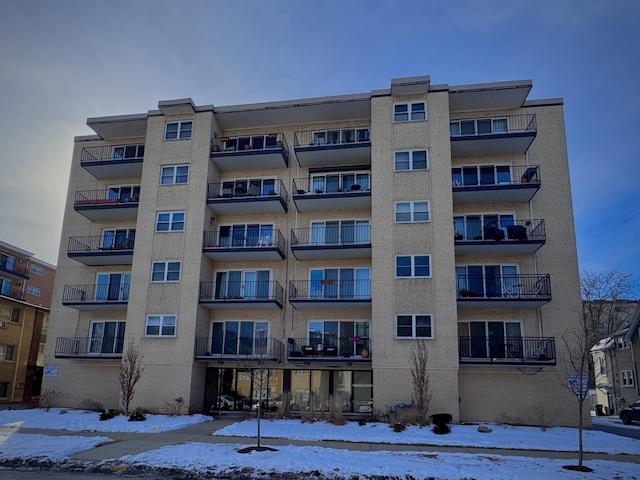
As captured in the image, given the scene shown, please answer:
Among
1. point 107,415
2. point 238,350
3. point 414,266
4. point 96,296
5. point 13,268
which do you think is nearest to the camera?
point 107,415

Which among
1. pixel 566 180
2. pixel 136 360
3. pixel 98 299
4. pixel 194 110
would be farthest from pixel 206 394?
pixel 566 180

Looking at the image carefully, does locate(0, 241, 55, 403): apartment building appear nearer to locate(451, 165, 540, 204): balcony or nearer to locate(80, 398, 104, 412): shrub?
locate(80, 398, 104, 412): shrub

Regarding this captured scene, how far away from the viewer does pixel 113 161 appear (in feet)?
97.3

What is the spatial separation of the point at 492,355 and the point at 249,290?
1287 centimetres

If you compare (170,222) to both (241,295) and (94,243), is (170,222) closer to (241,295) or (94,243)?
(241,295)

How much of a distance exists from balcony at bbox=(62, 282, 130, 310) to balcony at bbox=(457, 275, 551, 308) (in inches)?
709

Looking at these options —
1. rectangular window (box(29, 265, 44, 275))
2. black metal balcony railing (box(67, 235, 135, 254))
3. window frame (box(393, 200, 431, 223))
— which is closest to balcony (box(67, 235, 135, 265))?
black metal balcony railing (box(67, 235, 135, 254))

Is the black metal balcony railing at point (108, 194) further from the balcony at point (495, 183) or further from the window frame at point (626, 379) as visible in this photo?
the window frame at point (626, 379)

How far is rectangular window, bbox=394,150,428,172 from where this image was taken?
2609cm

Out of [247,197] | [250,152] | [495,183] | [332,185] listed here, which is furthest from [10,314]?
[495,183]

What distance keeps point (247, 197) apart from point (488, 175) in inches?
509

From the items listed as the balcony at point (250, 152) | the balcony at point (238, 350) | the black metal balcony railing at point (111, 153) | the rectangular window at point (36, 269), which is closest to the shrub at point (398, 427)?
the balcony at point (238, 350)

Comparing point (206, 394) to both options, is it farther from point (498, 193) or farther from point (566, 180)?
point (566, 180)

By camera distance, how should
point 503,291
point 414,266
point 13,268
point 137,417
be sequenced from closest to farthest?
point 137,417, point 414,266, point 503,291, point 13,268
